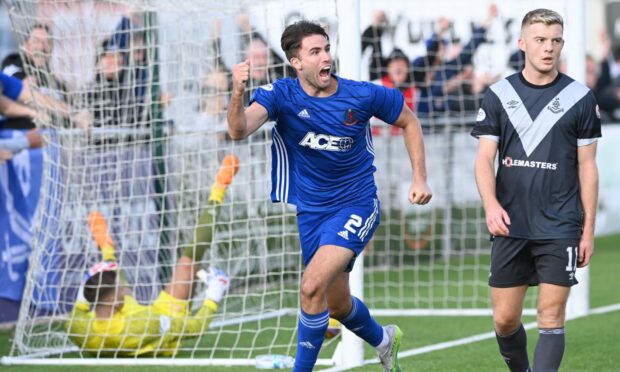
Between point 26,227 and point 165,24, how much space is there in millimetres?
2195

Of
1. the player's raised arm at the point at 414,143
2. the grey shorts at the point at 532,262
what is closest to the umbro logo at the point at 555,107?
the grey shorts at the point at 532,262

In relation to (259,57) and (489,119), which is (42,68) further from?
(489,119)

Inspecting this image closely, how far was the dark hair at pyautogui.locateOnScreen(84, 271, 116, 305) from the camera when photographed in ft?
27.6

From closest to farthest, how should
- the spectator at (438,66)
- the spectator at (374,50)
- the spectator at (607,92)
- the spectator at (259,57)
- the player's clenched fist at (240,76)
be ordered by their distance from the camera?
the player's clenched fist at (240,76)
the spectator at (259,57)
the spectator at (374,50)
the spectator at (438,66)
the spectator at (607,92)

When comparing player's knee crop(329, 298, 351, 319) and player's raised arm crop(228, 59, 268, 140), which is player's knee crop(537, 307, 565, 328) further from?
player's raised arm crop(228, 59, 268, 140)

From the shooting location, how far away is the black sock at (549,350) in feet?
19.1

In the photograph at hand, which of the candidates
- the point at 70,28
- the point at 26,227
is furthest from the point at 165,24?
the point at 26,227

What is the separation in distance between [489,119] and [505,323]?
3.41 feet

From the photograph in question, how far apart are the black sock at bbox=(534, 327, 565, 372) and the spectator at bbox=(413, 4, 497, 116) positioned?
20.5ft

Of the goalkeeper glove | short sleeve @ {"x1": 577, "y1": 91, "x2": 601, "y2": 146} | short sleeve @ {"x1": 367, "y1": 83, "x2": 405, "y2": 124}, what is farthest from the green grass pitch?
short sleeve @ {"x1": 577, "y1": 91, "x2": 601, "y2": 146}

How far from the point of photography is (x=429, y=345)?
Result: 8586 mm

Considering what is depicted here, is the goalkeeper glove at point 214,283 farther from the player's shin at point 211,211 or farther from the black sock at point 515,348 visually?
the black sock at point 515,348

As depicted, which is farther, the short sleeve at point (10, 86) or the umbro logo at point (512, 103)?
the short sleeve at point (10, 86)

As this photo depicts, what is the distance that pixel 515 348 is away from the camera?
6.21m
